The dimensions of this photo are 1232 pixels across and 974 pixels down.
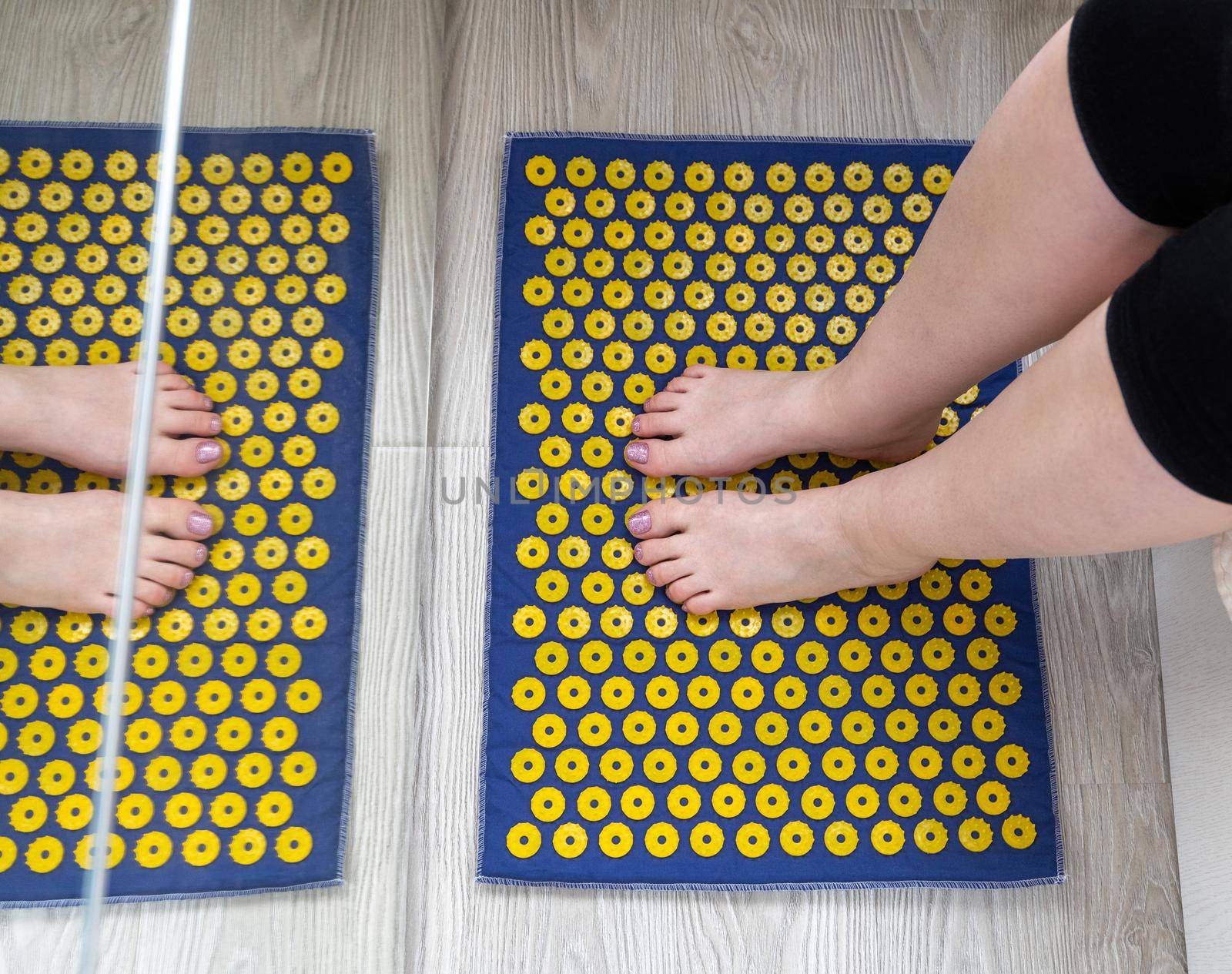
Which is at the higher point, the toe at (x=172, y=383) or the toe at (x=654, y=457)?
the toe at (x=172, y=383)

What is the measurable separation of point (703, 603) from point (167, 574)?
0.38 meters

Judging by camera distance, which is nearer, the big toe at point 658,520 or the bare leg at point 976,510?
the bare leg at point 976,510

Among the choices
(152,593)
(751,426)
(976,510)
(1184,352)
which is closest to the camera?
(1184,352)

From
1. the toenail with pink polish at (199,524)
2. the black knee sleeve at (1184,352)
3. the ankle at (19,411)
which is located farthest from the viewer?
the toenail with pink polish at (199,524)

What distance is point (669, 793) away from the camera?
0.73 m

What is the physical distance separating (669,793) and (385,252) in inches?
19.8

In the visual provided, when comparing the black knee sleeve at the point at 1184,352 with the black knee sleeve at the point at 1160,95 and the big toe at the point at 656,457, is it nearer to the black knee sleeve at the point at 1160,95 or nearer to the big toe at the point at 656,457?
the black knee sleeve at the point at 1160,95

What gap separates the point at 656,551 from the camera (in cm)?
76

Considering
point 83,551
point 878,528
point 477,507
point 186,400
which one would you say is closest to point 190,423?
point 186,400

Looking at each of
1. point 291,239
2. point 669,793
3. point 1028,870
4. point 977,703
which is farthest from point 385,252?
point 1028,870

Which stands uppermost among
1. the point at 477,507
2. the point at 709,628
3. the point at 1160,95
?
the point at 1160,95

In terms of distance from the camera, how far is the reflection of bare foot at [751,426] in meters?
0.72

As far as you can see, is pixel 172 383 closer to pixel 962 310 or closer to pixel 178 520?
pixel 178 520

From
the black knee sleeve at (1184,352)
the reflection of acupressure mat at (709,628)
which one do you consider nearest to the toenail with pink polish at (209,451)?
the reflection of acupressure mat at (709,628)
